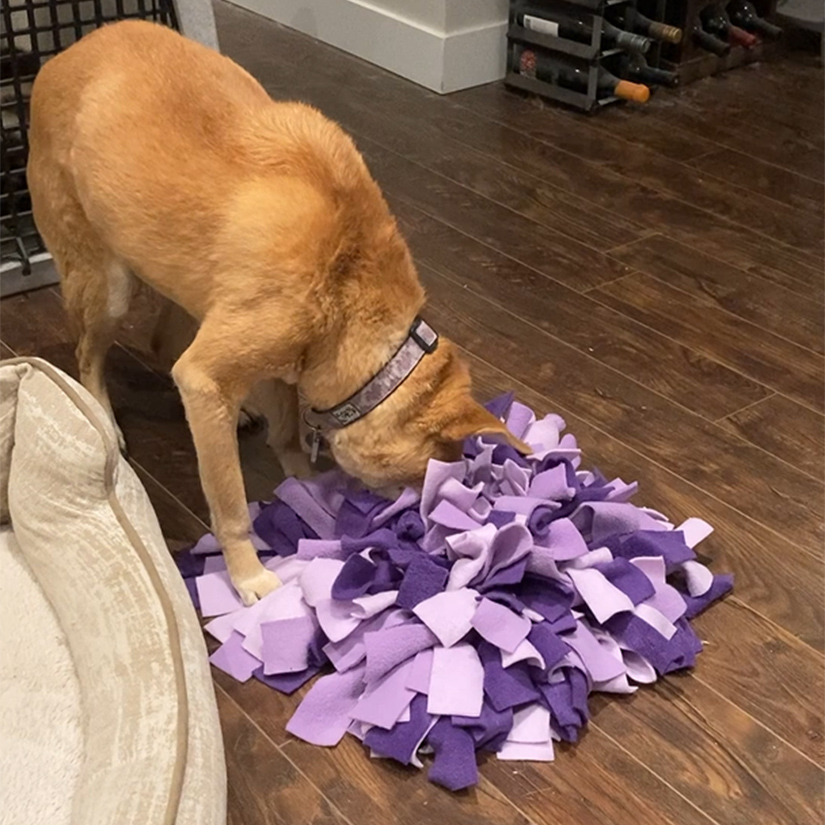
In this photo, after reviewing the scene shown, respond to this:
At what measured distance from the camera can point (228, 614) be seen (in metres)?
1.61

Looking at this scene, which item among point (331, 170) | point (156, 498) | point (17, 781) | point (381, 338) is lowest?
point (156, 498)

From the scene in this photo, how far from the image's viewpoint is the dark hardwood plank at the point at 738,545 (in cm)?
166

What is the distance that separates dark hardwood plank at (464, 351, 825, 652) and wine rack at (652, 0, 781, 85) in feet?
6.71

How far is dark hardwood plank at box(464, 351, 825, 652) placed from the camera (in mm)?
1656

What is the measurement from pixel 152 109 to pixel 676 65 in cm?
253

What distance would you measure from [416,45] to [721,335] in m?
1.74

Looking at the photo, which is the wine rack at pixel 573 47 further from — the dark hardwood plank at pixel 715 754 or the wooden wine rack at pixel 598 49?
the dark hardwood plank at pixel 715 754

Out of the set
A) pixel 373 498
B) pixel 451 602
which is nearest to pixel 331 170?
pixel 373 498

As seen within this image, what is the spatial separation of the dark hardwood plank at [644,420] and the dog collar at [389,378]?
0.61m

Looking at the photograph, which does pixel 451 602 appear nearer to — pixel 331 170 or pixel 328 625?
pixel 328 625

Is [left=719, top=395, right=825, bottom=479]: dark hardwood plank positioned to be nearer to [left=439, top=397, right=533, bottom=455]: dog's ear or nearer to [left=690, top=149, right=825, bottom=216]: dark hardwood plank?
[left=439, top=397, right=533, bottom=455]: dog's ear

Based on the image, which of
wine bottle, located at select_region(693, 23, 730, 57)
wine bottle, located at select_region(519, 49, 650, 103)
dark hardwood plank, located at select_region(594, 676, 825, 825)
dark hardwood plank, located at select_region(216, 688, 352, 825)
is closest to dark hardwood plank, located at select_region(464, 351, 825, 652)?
dark hardwood plank, located at select_region(594, 676, 825, 825)

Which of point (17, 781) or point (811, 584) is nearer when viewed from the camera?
point (17, 781)

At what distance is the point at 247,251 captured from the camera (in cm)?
148
